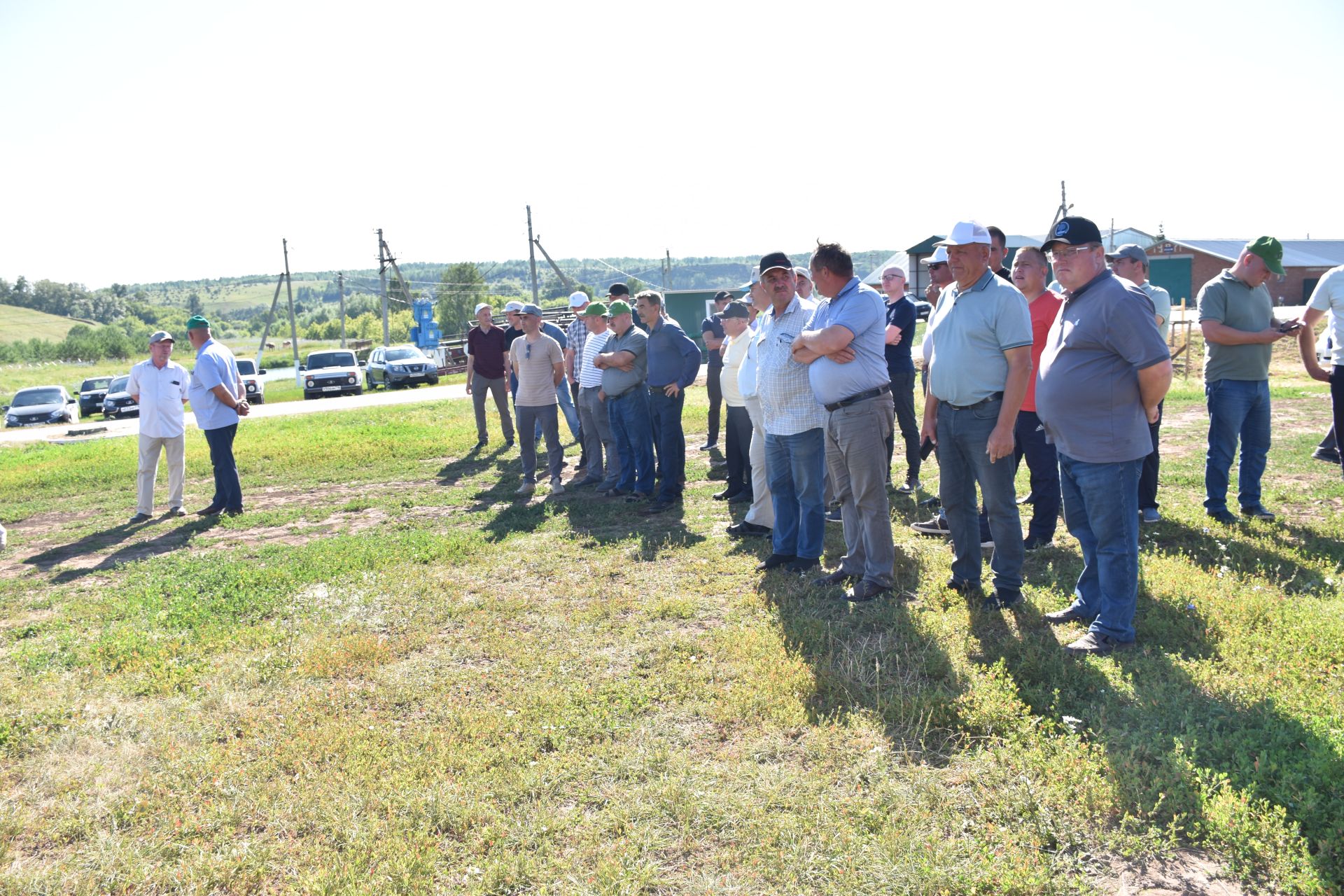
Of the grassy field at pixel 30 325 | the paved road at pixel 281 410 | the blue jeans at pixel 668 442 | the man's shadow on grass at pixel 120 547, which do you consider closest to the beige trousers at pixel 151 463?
the man's shadow on grass at pixel 120 547

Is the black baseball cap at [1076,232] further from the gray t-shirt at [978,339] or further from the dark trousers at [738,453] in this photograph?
the dark trousers at [738,453]

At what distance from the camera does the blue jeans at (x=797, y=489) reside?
590cm

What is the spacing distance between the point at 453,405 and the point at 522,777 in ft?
55.1

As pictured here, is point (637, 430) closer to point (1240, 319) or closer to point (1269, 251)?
point (1240, 319)

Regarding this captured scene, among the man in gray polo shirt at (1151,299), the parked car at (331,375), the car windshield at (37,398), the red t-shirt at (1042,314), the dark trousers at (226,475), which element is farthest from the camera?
the parked car at (331,375)

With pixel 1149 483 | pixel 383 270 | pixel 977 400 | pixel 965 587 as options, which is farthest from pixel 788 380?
pixel 383 270

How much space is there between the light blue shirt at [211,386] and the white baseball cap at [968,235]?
750 centimetres

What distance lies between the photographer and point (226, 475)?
30.9 ft

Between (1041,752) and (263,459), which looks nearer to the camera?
(1041,752)

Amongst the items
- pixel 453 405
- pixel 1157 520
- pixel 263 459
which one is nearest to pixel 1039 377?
pixel 1157 520

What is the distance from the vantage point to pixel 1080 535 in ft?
16.0

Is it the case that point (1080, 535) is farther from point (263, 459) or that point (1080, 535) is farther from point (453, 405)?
point (453, 405)

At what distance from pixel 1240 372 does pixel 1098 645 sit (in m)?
3.38

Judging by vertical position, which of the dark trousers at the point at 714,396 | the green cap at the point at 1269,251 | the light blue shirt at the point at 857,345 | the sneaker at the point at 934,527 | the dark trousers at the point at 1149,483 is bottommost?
the sneaker at the point at 934,527
